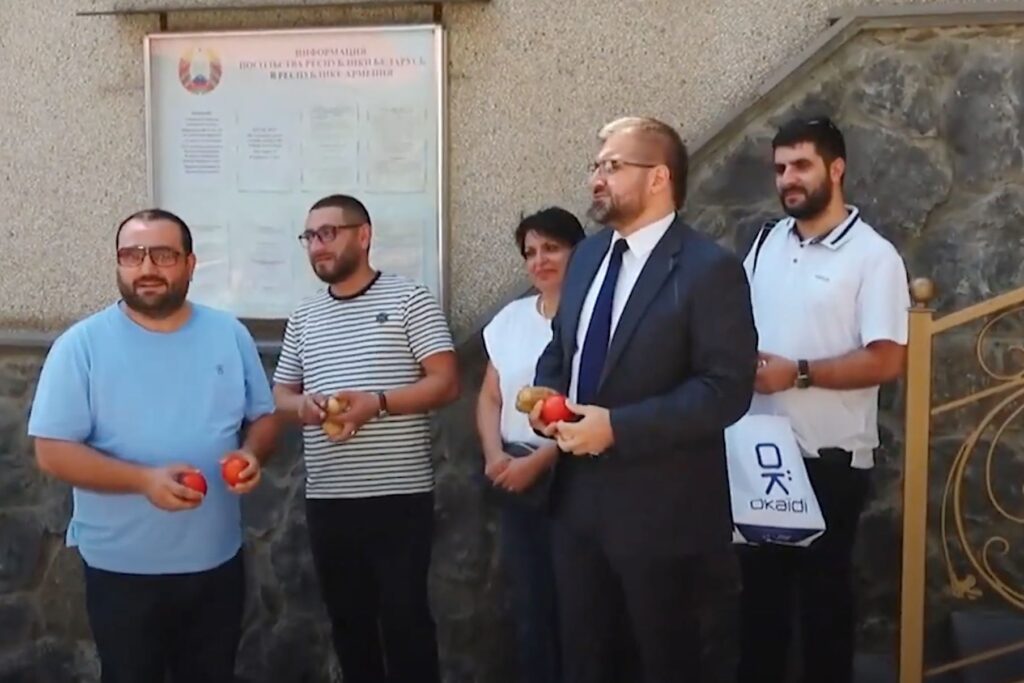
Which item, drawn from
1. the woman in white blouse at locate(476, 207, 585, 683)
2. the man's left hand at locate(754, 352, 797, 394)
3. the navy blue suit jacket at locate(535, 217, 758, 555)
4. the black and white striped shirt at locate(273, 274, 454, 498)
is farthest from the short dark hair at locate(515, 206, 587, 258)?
the navy blue suit jacket at locate(535, 217, 758, 555)

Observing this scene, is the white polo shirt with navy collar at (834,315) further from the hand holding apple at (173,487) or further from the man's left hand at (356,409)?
the hand holding apple at (173,487)

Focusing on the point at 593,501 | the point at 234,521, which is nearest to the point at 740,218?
the point at 593,501

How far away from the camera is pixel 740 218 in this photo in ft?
15.5

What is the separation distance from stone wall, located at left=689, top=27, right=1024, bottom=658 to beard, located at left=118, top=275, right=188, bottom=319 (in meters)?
2.10

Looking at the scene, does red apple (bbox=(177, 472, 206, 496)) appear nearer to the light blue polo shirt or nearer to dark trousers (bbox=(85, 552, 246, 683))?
the light blue polo shirt

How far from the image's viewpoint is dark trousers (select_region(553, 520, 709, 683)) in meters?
3.20

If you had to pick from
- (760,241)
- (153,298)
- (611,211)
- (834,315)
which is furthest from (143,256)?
(834,315)

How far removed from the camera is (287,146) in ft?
17.1

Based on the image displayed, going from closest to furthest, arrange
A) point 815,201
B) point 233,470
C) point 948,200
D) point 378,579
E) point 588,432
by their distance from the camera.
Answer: point 588,432
point 233,470
point 815,201
point 378,579
point 948,200

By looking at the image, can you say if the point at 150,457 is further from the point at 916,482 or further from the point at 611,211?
the point at 916,482

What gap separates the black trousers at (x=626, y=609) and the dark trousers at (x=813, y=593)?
26.9 inches

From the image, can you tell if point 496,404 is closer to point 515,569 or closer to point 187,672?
point 515,569

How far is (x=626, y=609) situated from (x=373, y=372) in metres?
1.37

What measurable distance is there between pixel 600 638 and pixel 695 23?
2.57 meters
